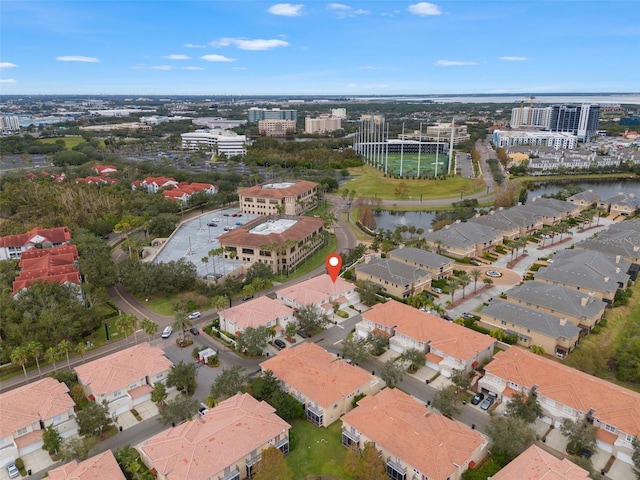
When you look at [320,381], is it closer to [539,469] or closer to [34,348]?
[539,469]

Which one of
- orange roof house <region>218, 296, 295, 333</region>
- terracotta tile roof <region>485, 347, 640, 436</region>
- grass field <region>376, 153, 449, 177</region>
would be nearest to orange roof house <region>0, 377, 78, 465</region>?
orange roof house <region>218, 296, 295, 333</region>

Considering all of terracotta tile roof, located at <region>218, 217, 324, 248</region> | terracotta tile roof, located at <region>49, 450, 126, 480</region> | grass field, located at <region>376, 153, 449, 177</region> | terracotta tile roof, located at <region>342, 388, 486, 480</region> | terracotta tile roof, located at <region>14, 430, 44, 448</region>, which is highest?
grass field, located at <region>376, 153, 449, 177</region>

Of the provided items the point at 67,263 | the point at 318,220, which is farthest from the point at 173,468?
the point at 318,220

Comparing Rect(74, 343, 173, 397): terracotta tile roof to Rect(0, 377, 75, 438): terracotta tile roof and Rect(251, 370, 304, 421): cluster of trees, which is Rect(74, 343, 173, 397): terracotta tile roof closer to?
Rect(0, 377, 75, 438): terracotta tile roof

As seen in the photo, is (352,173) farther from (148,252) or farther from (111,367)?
(111,367)

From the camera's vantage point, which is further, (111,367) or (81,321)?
(81,321)

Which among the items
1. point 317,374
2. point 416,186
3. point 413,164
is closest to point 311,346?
point 317,374

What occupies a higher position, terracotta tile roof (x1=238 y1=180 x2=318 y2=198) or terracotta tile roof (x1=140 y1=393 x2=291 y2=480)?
Result: terracotta tile roof (x1=238 y1=180 x2=318 y2=198)
